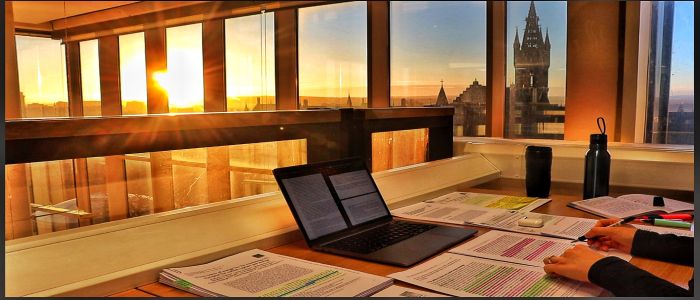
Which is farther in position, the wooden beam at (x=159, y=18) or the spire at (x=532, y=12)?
the spire at (x=532, y=12)

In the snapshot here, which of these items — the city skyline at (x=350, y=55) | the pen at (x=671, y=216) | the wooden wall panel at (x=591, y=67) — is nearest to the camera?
the pen at (x=671, y=216)

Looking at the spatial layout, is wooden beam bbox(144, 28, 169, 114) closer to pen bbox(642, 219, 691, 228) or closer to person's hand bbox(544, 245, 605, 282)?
pen bbox(642, 219, 691, 228)

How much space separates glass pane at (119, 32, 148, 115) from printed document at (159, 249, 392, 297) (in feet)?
14.4

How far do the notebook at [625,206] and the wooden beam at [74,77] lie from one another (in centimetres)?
389

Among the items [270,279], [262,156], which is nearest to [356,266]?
[270,279]

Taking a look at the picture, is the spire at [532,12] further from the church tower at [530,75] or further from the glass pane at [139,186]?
the glass pane at [139,186]

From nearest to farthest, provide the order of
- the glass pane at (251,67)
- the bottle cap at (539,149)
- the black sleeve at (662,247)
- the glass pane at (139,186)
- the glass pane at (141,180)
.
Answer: the black sleeve at (662,247) < the bottle cap at (539,149) < the glass pane at (141,180) < the glass pane at (139,186) < the glass pane at (251,67)

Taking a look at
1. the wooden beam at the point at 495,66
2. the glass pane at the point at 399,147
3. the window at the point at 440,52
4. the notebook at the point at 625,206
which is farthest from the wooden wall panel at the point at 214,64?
the notebook at the point at 625,206

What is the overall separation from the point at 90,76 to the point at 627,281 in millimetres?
4816

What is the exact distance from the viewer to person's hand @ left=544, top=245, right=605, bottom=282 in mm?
871

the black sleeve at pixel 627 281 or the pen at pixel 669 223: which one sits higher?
the black sleeve at pixel 627 281

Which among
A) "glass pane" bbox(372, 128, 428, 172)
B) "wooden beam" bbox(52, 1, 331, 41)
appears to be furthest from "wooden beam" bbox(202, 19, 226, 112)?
"glass pane" bbox(372, 128, 428, 172)

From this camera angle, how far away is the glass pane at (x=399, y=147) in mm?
2264

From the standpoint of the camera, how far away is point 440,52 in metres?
5.75
